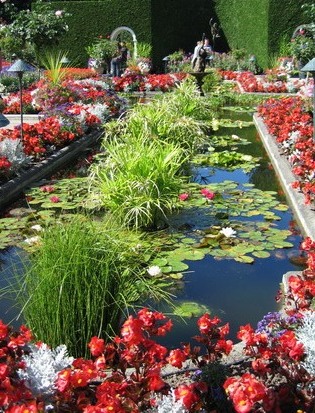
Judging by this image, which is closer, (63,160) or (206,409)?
(206,409)

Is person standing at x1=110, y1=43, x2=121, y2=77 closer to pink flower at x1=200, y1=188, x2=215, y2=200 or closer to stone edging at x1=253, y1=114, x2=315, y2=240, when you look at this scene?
stone edging at x1=253, y1=114, x2=315, y2=240

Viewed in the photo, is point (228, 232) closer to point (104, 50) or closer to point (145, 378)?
point (145, 378)

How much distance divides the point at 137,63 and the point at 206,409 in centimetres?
1960

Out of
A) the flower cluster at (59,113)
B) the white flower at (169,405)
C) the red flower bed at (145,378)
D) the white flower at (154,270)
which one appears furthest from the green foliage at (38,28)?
the white flower at (169,405)

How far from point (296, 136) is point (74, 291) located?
15.8 feet

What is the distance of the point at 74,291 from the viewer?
3.06m

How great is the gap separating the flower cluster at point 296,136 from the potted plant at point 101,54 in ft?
33.3


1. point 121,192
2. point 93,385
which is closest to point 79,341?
point 93,385

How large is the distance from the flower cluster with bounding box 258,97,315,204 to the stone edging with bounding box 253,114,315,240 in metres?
0.07

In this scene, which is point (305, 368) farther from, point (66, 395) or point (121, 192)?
point (121, 192)

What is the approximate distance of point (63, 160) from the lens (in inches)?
311

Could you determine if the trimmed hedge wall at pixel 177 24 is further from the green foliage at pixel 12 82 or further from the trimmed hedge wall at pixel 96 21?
the green foliage at pixel 12 82

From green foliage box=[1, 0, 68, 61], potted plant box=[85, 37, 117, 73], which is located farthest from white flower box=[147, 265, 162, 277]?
potted plant box=[85, 37, 117, 73]

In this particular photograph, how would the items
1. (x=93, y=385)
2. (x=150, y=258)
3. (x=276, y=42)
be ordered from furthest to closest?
1. (x=276, y=42)
2. (x=150, y=258)
3. (x=93, y=385)
